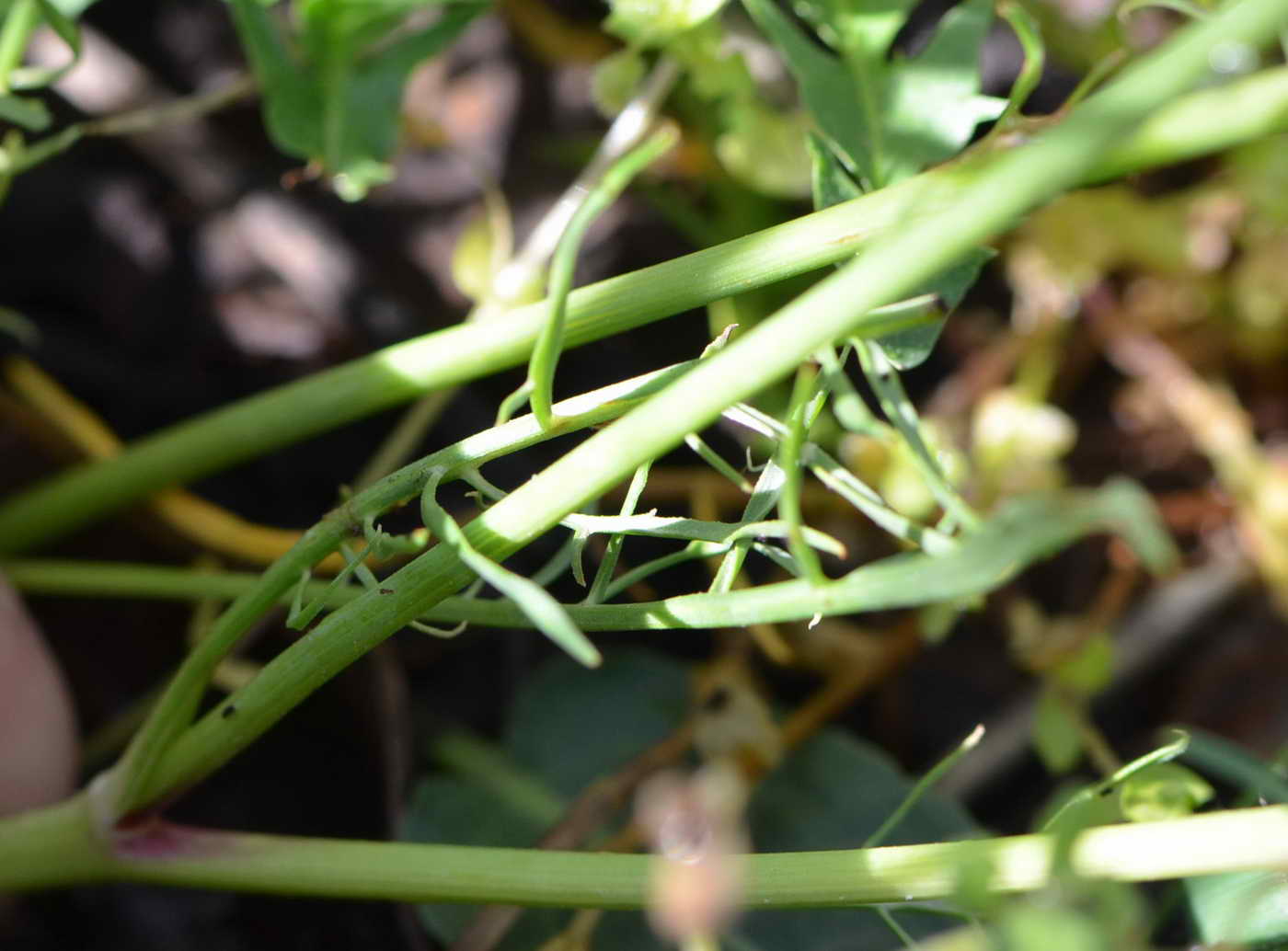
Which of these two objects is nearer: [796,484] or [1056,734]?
[796,484]

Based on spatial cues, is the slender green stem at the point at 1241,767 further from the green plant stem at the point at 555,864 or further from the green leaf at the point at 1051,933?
the green leaf at the point at 1051,933

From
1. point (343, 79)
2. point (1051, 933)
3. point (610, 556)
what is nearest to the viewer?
point (1051, 933)

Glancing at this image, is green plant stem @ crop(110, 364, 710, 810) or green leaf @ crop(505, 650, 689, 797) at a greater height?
green plant stem @ crop(110, 364, 710, 810)

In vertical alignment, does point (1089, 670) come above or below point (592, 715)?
below

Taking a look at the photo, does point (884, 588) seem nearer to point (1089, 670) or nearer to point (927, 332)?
point (927, 332)

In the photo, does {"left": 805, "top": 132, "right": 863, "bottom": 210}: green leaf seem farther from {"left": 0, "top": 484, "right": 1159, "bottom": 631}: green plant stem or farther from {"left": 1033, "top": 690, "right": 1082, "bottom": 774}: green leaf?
{"left": 1033, "top": 690, "right": 1082, "bottom": 774}: green leaf

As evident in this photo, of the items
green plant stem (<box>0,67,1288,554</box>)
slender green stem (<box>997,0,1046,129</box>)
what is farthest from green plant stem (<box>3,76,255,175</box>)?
slender green stem (<box>997,0,1046,129</box>)

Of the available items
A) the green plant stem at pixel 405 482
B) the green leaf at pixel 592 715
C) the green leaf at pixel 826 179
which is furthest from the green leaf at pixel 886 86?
the green leaf at pixel 592 715

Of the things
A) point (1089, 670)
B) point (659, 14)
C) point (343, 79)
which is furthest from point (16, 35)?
point (1089, 670)
